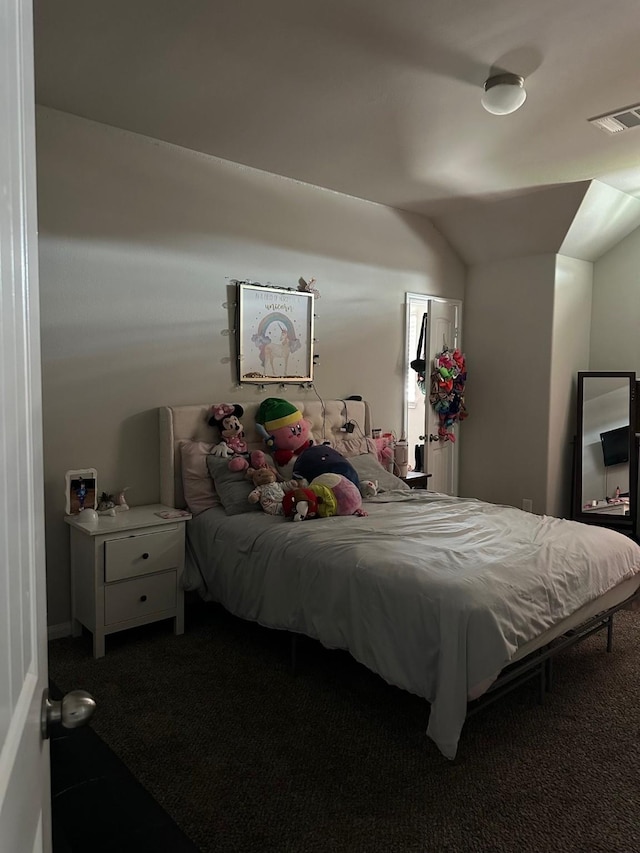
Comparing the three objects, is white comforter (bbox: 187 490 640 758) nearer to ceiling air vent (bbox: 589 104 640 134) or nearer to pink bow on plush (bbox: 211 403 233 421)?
pink bow on plush (bbox: 211 403 233 421)

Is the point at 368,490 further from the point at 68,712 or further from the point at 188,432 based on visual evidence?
the point at 68,712

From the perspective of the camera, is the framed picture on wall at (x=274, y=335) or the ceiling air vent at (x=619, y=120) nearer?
the ceiling air vent at (x=619, y=120)

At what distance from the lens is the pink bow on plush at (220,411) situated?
12.3 ft

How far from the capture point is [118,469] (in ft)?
11.4

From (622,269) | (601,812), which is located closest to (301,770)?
(601,812)

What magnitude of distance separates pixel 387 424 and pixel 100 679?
298 centimetres

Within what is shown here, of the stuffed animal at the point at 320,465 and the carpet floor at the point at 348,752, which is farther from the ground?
the stuffed animal at the point at 320,465

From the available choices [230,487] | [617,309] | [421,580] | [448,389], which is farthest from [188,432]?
[617,309]

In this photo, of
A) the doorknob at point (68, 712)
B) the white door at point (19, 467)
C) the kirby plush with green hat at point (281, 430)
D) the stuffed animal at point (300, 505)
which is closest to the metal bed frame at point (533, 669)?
the stuffed animal at point (300, 505)

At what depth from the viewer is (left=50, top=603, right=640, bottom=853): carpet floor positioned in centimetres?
191

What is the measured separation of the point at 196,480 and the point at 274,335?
1186 mm

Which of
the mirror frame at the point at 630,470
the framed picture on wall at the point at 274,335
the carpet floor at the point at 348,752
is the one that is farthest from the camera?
the mirror frame at the point at 630,470

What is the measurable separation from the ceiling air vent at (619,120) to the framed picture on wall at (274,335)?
6.72ft

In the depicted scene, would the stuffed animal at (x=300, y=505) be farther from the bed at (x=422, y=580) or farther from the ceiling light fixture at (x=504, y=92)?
the ceiling light fixture at (x=504, y=92)
